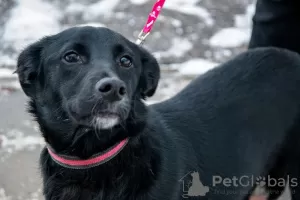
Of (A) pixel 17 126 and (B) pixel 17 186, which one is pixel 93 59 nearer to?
(B) pixel 17 186

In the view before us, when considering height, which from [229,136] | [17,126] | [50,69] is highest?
[50,69]

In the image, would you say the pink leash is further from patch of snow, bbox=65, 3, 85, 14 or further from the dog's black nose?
patch of snow, bbox=65, 3, 85, 14

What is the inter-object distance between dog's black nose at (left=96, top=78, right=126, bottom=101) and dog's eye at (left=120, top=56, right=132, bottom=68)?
38cm

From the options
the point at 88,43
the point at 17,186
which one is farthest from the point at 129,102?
the point at 17,186

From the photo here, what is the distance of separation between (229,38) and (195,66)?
819 millimetres

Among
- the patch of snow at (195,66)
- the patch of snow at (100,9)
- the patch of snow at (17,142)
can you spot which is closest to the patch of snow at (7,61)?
the patch of snow at (100,9)

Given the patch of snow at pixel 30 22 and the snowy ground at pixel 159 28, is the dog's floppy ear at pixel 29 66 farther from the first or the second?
the patch of snow at pixel 30 22

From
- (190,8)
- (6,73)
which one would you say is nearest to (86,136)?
(6,73)

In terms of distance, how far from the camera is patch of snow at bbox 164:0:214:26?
20.2 feet

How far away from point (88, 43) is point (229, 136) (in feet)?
3.14

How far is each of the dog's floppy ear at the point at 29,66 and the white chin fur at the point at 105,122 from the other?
487 mm

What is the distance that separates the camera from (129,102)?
86.3 inches

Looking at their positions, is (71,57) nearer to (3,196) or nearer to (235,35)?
(3,196)

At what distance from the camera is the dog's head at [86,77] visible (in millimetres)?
2043
